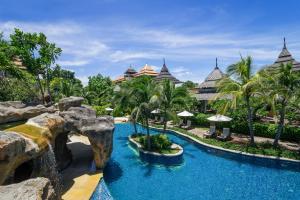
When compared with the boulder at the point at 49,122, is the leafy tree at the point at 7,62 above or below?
above

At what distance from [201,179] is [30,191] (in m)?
9.83

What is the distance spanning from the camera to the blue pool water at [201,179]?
36.1 ft

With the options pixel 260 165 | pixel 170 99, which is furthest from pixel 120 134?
pixel 260 165

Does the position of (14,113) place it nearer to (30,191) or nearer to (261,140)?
(30,191)

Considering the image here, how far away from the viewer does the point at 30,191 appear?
175 inches

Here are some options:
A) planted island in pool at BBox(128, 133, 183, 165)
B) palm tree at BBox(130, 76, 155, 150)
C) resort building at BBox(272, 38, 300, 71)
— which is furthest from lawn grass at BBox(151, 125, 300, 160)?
resort building at BBox(272, 38, 300, 71)

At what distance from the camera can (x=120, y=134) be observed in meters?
25.1

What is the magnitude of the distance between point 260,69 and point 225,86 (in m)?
2.43

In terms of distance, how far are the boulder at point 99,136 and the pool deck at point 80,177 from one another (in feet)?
2.46

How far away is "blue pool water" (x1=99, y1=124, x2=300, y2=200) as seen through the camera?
11.0 metres

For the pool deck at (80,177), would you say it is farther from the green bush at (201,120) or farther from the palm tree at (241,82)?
the green bush at (201,120)

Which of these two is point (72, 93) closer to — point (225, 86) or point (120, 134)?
point (120, 134)

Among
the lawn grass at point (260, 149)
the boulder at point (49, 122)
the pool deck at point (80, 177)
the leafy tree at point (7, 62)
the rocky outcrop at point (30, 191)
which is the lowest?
the pool deck at point (80, 177)

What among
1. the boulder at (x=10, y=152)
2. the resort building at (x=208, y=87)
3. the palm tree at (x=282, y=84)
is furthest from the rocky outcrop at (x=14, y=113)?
the resort building at (x=208, y=87)
